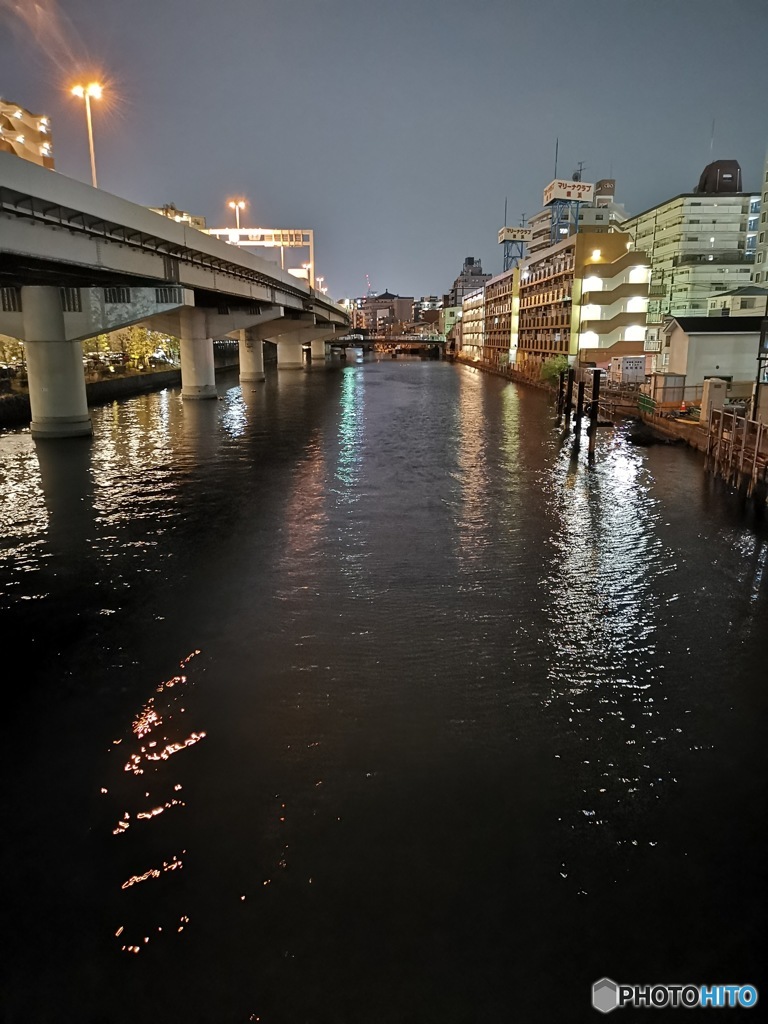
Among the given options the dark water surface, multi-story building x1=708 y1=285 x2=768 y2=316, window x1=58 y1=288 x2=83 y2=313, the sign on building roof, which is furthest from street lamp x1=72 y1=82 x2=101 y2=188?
the sign on building roof

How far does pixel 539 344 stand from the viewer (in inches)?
3086

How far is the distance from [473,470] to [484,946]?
67.6ft

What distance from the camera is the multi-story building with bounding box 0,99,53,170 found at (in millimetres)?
62969

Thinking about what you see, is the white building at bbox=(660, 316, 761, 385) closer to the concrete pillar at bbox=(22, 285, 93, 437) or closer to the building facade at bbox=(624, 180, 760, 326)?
the concrete pillar at bbox=(22, 285, 93, 437)

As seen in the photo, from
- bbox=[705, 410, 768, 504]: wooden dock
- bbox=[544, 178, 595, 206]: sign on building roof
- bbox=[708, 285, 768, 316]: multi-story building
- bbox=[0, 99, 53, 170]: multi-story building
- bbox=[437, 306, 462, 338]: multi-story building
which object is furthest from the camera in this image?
bbox=[437, 306, 462, 338]: multi-story building

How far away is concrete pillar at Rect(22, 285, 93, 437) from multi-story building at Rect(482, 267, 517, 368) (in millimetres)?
66685

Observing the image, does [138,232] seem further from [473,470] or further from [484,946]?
[484,946]

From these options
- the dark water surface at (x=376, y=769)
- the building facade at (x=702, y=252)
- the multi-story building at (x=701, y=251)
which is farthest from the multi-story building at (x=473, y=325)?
the dark water surface at (x=376, y=769)

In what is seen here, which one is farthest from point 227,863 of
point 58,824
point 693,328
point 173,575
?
point 693,328

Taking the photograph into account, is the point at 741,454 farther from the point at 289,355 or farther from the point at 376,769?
the point at 289,355

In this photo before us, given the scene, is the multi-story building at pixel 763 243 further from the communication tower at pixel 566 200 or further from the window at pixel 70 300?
the window at pixel 70 300

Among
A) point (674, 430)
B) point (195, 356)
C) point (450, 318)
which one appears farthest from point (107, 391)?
point (450, 318)

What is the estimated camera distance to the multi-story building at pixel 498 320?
314 ft

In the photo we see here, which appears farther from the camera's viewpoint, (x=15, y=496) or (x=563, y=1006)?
(x=15, y=496)
